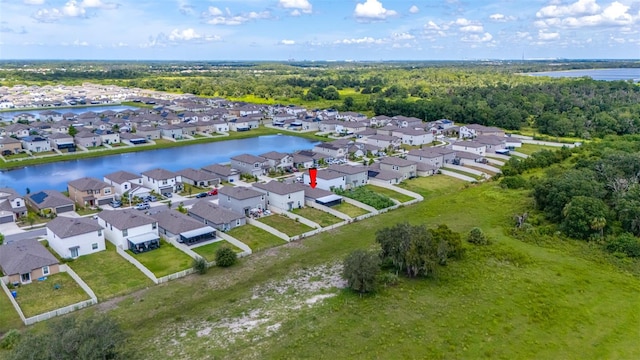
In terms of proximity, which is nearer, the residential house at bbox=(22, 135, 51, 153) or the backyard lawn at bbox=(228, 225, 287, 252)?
the backyard lawn at bbox=(228, 225, 287, 252)

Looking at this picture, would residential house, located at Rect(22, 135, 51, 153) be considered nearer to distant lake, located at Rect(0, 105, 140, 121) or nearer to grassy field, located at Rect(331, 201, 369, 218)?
distant lake, located at Rect(0, 105, 140, 121)

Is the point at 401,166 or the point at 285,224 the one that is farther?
the point at 401,166

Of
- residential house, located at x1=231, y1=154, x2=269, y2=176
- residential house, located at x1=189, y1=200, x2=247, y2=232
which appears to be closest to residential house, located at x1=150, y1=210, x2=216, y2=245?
residential house, located at x1=189, y1=200, x2=247, y2=232

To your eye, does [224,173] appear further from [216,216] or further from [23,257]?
[23,257]

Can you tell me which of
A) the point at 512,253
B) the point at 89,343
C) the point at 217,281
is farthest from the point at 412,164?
the point at 89,343

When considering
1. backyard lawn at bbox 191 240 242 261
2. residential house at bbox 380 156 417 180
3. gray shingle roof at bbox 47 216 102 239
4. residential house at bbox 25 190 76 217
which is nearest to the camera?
gray shingle roof at bbox 47 216 102 239

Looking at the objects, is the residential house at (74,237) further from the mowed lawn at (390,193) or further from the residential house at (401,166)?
the residential house at (401,166)

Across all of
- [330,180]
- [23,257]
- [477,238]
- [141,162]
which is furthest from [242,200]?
[141,162]

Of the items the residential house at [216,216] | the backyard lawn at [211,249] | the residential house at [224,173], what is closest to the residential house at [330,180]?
the residential house at [224,173]
